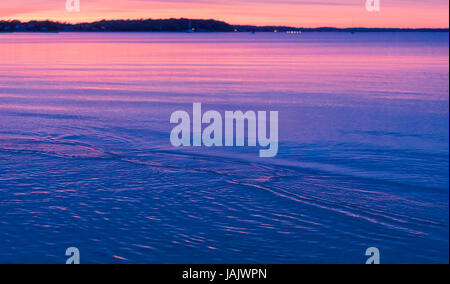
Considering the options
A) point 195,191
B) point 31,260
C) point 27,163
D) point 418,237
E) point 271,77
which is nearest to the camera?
point 31,260

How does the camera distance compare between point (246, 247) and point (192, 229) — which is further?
point (192, 229)

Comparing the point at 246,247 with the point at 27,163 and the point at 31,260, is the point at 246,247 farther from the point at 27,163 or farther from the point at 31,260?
the point at 27,163

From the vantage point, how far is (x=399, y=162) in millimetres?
11391

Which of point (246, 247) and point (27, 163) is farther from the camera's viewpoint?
point (27, 163)

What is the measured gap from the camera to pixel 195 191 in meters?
9.59

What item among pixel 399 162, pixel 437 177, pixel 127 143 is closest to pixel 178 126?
pixel 127 143

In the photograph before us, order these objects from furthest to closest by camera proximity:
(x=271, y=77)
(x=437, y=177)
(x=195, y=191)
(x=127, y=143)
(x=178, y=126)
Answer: (x=271, y=77), (x=178, y=126), (x=127, y=143), (x=437, y=177), (x=195, y=191)

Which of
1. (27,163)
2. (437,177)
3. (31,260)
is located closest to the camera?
(31,260)
